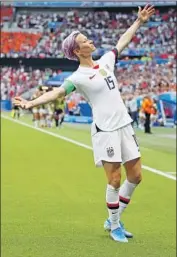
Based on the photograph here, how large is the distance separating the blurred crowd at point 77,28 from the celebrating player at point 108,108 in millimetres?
47325

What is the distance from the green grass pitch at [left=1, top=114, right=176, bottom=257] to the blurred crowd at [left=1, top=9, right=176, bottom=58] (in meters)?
37.2

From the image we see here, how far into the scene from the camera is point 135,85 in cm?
4744

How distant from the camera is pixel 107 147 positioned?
23.8 feet

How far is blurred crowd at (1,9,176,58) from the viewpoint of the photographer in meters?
56.4

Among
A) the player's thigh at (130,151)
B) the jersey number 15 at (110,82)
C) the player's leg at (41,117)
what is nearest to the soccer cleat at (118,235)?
the player's thigh at (130,151)

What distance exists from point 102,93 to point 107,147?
1.86 ft

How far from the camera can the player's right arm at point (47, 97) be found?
634 cm

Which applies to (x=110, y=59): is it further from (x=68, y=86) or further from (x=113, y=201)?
(x=113, y=201)

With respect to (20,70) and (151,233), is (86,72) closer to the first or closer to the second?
(151,233)

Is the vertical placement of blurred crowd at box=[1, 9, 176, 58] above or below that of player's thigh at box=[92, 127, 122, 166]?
below

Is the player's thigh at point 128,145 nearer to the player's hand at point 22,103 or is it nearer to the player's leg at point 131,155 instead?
the player's leg at point 131,155

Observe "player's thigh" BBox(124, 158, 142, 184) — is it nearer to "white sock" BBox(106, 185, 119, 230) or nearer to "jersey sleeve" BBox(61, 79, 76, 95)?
"white sock" BBox(106, 185, 119, 230)

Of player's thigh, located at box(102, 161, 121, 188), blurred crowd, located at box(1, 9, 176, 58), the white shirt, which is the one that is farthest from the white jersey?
blurred crowd, located at box(1, 9, 176, 58)

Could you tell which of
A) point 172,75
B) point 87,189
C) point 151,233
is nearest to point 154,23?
point 172,75
